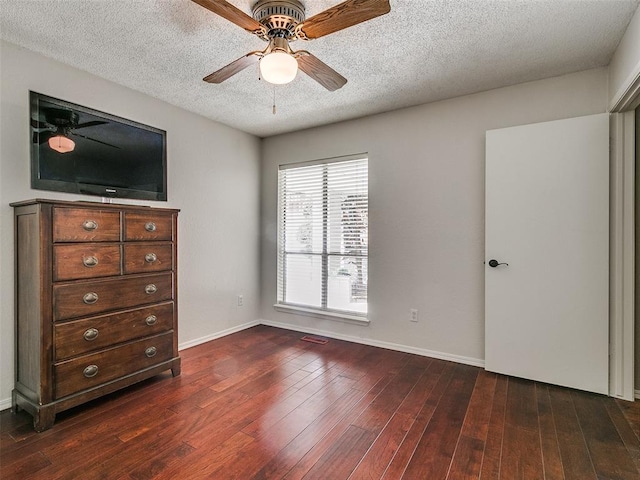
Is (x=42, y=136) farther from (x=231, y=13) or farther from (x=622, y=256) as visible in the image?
(x=622, y=256)

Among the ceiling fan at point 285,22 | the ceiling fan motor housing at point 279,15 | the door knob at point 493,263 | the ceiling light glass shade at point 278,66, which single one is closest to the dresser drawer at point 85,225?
the ceiling fan at point 285,22

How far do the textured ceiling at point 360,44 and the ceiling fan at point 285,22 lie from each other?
→ 186 mm

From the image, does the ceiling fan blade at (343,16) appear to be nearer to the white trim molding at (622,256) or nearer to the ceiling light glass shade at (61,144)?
the ceiling light glass shade at (61,144)

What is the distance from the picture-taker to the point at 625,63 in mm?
2094

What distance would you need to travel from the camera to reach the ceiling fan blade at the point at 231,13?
4.75 ft

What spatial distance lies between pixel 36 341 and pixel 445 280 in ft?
10.4

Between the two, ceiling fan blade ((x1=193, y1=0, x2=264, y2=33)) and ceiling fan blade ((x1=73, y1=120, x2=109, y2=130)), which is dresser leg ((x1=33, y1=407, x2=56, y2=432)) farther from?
ceiling fan blade ((x1=193, y1=0, x2=264, y2=33))

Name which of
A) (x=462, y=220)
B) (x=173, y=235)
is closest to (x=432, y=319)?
(x=462, y=220)

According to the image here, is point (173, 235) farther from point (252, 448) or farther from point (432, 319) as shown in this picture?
point (432, 319)

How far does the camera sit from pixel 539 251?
2602mm

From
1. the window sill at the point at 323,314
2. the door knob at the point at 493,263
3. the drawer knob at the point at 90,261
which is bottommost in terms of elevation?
the window sill at the point at 323,314

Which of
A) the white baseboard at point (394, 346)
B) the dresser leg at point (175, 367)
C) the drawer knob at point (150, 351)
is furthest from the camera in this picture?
the white baseboard at point (394, 346)

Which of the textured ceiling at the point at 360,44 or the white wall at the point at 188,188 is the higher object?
the textured ceiling at the point at 360,44

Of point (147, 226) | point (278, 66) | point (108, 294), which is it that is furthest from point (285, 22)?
point (108, 294)
